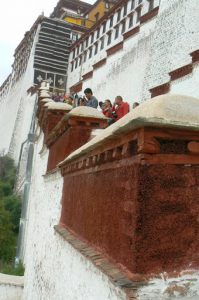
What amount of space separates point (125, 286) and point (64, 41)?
1232 inches

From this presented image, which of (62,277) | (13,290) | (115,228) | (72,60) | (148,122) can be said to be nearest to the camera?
(148,122)

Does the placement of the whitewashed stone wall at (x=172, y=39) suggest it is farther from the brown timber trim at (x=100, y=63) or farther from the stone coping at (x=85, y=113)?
the stone coping at (x=85, y=113)

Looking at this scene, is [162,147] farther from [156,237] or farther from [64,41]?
[64,41]

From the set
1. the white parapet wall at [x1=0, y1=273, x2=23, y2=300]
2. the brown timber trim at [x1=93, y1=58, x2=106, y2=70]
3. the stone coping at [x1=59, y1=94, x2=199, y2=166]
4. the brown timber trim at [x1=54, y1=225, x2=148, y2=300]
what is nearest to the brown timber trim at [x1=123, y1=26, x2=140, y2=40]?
the brown timber trim at [x1=93, y1=58, x2=106, y2=70]

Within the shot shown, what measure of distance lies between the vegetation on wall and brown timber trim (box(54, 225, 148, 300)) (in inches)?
258

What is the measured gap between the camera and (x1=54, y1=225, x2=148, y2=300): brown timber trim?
1.99m

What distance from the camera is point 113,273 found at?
2.26 metres

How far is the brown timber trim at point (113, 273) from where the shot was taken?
1.99 m

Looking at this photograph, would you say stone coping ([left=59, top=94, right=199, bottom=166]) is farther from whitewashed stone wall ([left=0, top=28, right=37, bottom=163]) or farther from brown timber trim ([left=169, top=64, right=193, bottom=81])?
whitewashed stone wall ([left=0, top=28, right=37, bottom=163])

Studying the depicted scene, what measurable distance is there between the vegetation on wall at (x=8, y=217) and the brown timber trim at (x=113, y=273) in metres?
6.56

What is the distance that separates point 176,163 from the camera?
6.88 ft

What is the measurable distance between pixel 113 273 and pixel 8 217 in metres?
13.5

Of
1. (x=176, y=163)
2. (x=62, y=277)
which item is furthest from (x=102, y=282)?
(x=62, y=277)

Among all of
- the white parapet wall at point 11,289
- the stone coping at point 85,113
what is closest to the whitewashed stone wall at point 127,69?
the white parapet wall at point 11,289
